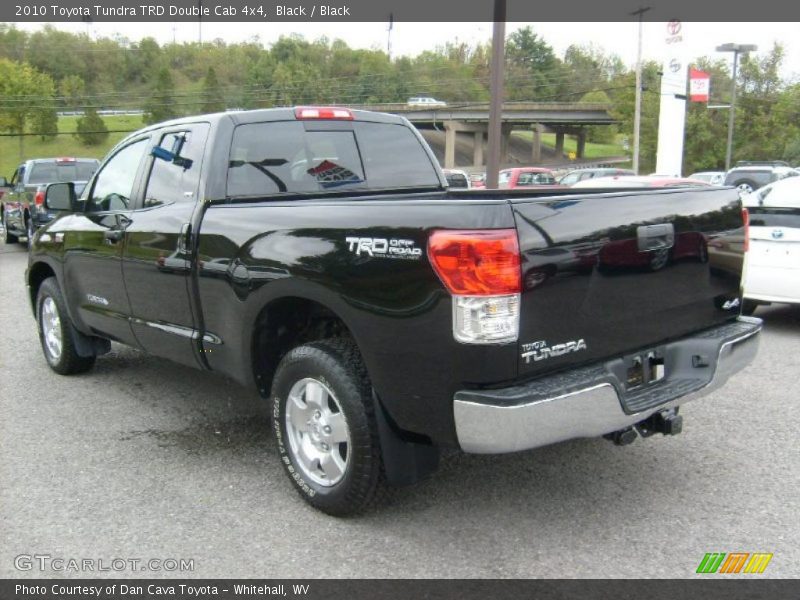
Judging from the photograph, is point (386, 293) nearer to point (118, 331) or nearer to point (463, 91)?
point (118, 331)

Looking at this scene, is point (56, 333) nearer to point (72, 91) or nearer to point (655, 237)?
point (655, 237)

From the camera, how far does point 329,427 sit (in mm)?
3539

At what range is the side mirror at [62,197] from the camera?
18.4 ft

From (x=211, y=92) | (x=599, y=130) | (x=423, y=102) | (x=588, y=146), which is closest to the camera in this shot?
(x=211, y=92)

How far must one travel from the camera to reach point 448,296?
9.36 feet

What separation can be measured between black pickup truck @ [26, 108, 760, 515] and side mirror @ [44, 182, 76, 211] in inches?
32.6

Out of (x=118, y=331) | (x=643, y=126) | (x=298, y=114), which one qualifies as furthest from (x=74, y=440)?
(x=643, y=126)

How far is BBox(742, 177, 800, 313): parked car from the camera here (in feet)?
24.2

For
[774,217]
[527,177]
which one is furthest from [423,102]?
[774,217]

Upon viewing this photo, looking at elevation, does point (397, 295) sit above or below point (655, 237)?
below

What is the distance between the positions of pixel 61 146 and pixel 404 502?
6873 centimetres

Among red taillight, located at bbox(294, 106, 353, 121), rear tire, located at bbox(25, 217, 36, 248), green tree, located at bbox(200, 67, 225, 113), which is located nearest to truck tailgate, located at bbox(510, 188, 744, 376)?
red taillight, located at bbox(294, 106, 353, 121)

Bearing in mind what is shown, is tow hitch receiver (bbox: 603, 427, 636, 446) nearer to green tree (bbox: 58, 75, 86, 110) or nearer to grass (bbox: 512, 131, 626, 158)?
green tree (bbox: 58, 75, 86, 110)
